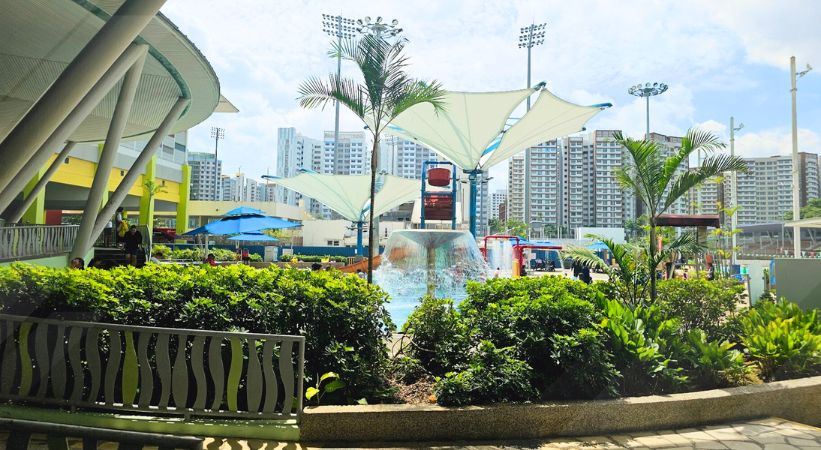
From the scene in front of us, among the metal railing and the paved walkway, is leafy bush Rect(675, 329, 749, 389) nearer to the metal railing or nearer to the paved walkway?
the paved walkway

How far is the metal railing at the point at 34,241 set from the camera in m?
8.25

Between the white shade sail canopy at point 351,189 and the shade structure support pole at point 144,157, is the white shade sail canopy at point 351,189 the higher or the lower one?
the higher one

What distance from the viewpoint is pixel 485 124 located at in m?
21.5

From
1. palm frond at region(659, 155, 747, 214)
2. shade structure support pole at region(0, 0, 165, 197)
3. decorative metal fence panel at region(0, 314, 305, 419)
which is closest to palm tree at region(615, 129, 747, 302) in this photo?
palm frond at region(659, 155, 747, 214)

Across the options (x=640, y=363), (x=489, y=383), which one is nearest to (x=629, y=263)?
(x=640, y=363)

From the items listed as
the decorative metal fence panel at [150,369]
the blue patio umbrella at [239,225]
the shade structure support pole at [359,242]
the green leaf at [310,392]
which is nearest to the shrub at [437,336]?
the green leaf at [310,392]

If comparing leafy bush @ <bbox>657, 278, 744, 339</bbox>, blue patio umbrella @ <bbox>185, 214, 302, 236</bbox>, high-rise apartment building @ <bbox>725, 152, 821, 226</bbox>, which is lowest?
leafy bush @ <bbox>657, 278, 744, 339</bbox>

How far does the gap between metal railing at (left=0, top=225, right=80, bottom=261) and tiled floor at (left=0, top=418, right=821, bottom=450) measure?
7.65 meters

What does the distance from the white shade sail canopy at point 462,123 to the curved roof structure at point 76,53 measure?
377 inches

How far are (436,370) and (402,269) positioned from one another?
11.0 metres

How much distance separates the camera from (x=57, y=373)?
3.48m

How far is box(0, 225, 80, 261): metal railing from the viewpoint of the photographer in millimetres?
8250

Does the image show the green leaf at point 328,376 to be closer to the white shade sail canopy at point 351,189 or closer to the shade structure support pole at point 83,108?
the shade structure support pole at point 83,108

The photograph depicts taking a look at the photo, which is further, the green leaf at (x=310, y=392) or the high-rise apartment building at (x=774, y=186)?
the high-rise apartment building at (x=774, y=186)
